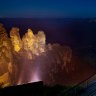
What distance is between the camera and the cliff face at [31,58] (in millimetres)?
36094

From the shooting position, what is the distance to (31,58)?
44875mm

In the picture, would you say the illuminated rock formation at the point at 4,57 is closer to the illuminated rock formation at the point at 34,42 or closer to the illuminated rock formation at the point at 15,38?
the illuminated rock formation at the point at 15,38

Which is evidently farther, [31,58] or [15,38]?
[31,58]

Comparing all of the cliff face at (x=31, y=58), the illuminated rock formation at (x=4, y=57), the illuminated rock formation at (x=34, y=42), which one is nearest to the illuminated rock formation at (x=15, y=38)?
the cliff face at (x=31, y=58)

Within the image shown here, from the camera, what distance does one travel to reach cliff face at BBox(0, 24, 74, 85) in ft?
118

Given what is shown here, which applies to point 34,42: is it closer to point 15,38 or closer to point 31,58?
point 31,58

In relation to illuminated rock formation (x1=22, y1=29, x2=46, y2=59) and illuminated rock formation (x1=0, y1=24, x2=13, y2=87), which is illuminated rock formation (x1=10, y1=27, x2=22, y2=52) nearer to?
illuminated rock formation (x1=22, y1=29, x2=46, y2=59)

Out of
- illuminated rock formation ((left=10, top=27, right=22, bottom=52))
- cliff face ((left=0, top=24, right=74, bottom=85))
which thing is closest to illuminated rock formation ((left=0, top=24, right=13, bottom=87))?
cliff face ((left=0, top=24, right=74, bottom=85))

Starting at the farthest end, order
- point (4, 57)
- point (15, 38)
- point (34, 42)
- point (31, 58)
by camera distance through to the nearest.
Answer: point (31, 58), point (34, 42), point (15, 38), point (4, 57)

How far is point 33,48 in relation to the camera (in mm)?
44812

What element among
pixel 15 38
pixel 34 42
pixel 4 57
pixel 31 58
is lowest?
pixel 31 58

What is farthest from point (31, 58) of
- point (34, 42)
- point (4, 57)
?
point (4, 57)

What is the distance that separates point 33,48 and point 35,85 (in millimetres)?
29131

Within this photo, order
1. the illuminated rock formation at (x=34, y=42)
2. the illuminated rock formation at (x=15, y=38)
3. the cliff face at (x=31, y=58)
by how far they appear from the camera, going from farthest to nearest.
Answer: the illuminated rock formation at (x=34, y=42)
the illuminated rock formation at (x=15, y=38)
the cliff face at (x=31, y=58)
